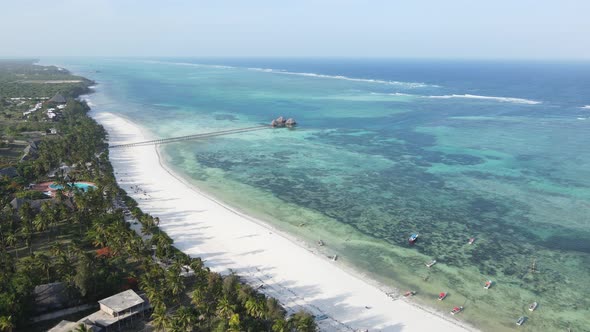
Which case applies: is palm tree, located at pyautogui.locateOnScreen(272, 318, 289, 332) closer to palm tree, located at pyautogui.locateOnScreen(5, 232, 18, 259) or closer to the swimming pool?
palm tree, located at pyautogui.locateOnScreen(5, 232, 18, 259)

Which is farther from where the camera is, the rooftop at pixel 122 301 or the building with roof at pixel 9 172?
the building with roof at pixel 9 172

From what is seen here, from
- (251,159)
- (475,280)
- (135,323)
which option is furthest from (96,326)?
(251,159)

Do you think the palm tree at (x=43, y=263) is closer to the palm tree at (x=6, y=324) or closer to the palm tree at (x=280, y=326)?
the palm tree at (x=6, y=324)

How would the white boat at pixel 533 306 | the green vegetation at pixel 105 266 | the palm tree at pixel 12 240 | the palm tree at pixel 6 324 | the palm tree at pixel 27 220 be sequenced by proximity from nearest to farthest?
the palm tree at pixel 6 324 < the green vegetation at pixel 105 266 < the white boat at pixel 533 306 < the palm tree at pixel 12 240 < the palm tree at pixel 27 220

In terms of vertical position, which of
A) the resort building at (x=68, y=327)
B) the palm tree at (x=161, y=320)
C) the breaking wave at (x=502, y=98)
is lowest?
the resort building at (x=68, y=327)

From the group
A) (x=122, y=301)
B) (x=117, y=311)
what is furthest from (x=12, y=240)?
(x=117, y=311)

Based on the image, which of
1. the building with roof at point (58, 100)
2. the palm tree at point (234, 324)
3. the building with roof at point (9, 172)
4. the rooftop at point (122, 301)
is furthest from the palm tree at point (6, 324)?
the building with roof at point (58, 100)

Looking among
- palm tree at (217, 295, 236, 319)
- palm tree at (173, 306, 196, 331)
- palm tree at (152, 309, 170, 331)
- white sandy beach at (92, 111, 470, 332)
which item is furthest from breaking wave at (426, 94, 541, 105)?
palm tree at (152, 309, 170, 331)

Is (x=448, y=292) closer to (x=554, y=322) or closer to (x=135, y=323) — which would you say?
(x=554, y=322)
